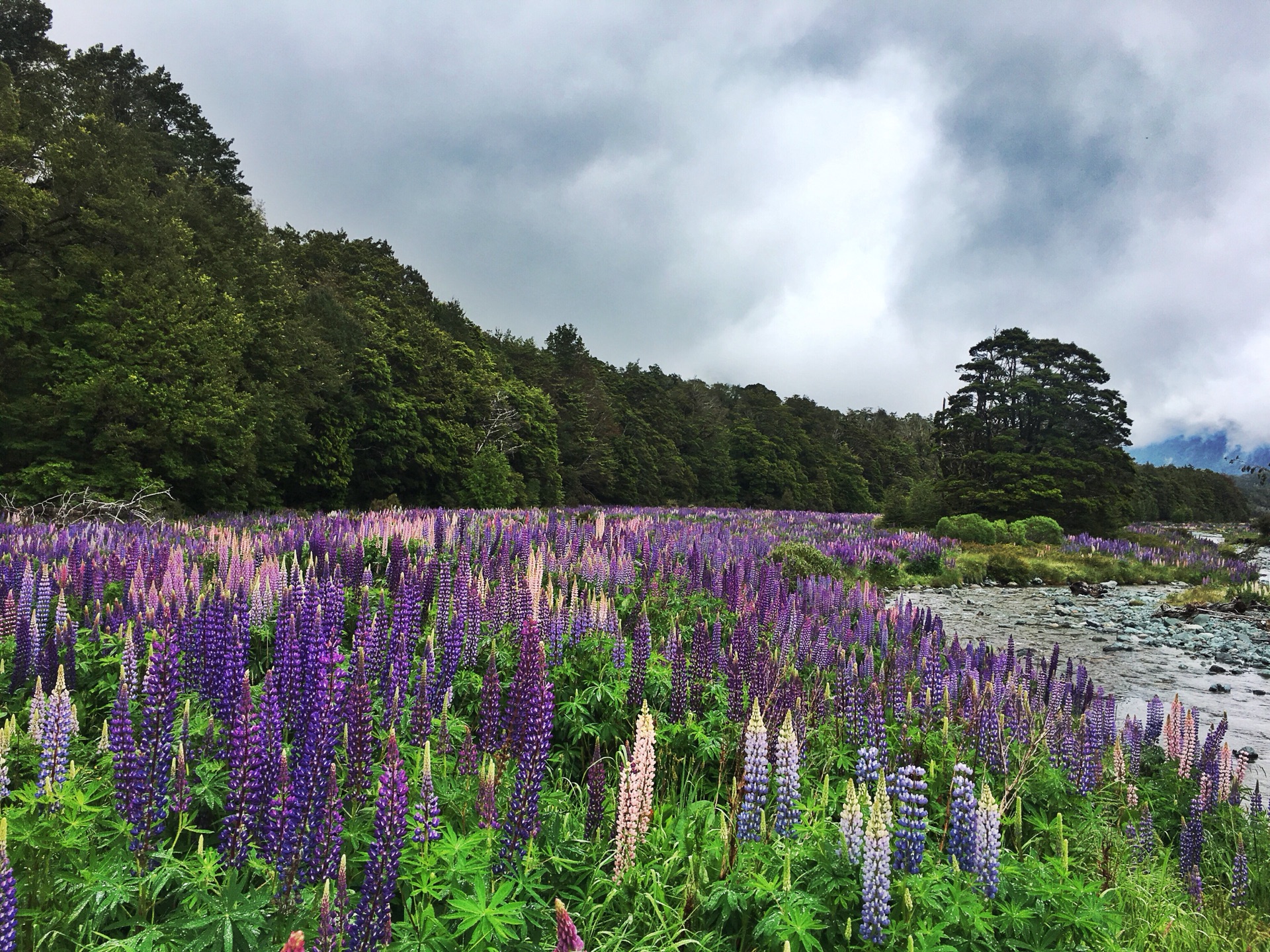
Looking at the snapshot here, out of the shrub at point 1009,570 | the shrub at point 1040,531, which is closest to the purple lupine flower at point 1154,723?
the shrub at point 1009,570

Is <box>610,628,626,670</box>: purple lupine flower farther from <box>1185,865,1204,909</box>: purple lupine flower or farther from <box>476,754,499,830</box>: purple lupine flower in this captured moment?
<box>1185,865,1204,909</box>: purple lupine flower

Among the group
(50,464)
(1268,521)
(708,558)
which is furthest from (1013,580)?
(50,464)

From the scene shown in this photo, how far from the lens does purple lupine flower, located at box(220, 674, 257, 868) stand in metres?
2.21

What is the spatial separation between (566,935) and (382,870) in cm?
83

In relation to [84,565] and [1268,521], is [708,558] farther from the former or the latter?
[1268,521]

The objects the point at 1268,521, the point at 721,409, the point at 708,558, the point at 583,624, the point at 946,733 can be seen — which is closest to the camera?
the point at 946,733

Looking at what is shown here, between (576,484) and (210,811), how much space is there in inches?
1693

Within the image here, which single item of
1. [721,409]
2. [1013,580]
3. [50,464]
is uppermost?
[721,409]

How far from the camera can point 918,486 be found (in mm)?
32156

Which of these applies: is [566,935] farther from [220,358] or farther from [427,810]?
[220,358]

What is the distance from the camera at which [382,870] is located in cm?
196

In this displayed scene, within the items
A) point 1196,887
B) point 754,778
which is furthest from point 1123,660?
point 754,778

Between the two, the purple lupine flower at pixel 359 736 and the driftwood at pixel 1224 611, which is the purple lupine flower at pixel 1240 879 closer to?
the purple lupine flower at pixel 359 736

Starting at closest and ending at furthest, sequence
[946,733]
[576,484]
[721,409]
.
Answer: [946,733]
[576,484]
[721,409]
